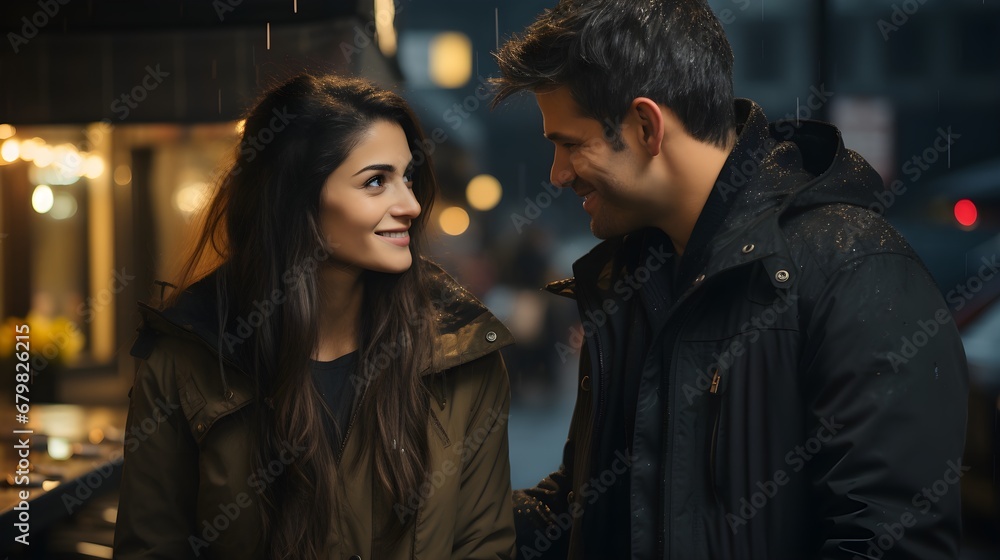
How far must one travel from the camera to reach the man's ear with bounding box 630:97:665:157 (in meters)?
1.91

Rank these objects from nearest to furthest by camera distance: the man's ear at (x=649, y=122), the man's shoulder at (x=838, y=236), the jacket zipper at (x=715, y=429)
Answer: the man's shoulder at (x=838, y=236) < the jacket zipper at (x=715, y=429) < the man's ear at (x=649, y=122)

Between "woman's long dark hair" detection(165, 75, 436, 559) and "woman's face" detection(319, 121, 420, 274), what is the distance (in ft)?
0.10

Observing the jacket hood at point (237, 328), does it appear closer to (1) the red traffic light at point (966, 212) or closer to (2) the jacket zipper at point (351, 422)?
(2) the jacket zipper at point (351, 422)

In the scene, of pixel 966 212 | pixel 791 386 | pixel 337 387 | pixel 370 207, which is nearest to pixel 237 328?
pixel 337 387

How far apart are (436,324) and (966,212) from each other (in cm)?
338

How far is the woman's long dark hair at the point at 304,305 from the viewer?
200 centimetres

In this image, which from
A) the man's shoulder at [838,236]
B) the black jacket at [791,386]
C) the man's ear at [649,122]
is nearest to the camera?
the black jacket at [791,386]

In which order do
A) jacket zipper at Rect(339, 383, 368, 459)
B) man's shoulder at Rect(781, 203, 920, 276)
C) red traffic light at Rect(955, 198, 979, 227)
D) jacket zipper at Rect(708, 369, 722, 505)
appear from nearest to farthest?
man's shoulder at Rect(781, 203, 920, 276) → jacket zipper at Rect(708, 369, 722, 505) → jacket zipper at Rect(339, 383, 368, 459) → red traffic light at Rect(955, 198, 979, 227)

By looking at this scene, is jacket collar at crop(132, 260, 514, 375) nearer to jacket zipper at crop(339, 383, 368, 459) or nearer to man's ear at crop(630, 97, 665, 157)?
jacket zipper at crop(339, 383, 368, 459)

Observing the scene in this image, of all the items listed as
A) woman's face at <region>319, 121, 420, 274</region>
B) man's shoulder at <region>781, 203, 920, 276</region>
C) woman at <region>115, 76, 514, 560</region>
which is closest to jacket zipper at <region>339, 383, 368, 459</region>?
woman at <region>115, 76, 514, 560</region>

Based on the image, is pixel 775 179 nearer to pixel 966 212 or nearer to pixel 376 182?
pixel 376 182

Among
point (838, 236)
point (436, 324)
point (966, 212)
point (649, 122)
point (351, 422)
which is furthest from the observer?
point (966, 212)

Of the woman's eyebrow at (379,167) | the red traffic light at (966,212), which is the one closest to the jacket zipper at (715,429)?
the woman's eyebrow at (379,167)

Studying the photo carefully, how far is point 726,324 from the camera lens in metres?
1.80
